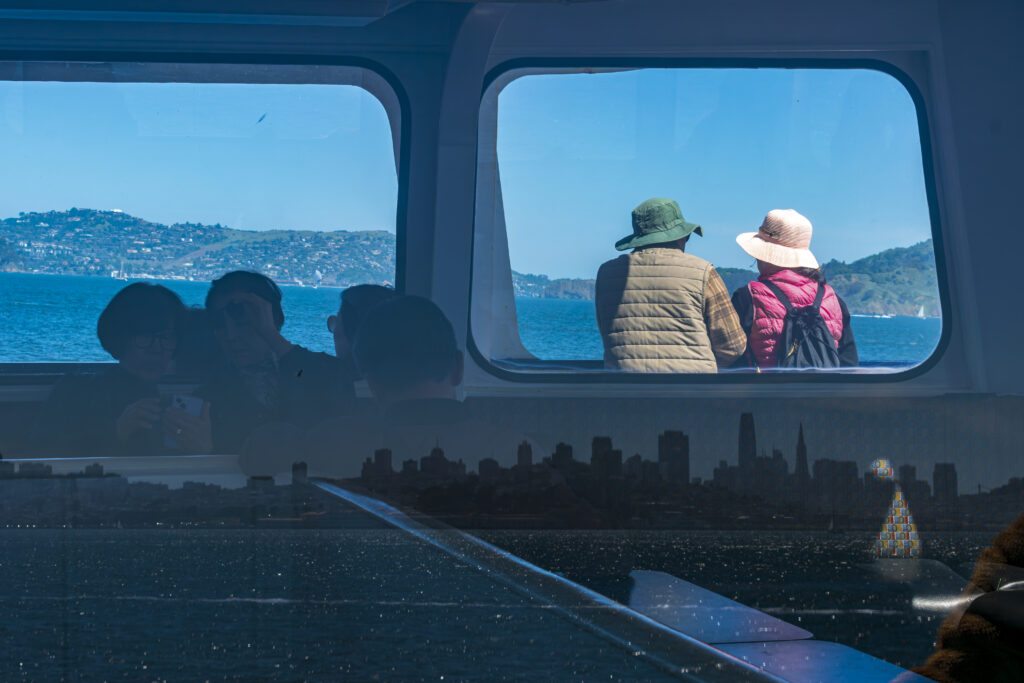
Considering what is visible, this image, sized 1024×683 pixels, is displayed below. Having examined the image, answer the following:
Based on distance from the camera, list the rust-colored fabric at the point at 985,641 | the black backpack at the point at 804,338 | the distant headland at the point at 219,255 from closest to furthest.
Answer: the rust-colored fabric at the point at 985,641
the distant headland at the point at 219,255
the black backpack at the point at 804,338

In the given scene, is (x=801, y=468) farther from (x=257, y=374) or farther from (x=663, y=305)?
(x=257, y=374)

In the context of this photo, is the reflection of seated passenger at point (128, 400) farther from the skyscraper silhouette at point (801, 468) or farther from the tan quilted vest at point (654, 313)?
the skyscraper silhouette at point (801, 468)

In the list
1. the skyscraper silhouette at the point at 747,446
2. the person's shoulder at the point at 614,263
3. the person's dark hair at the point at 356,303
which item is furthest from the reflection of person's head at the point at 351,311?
the skyscraper silhouette at the point at 747,446

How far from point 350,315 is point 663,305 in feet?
1.62

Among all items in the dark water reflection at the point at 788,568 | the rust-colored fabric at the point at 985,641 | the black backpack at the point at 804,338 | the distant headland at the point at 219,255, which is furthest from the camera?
the dark water reflection at the point at 788,568

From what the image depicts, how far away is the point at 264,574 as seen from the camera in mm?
2111

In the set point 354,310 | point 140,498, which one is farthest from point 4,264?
point 354,310

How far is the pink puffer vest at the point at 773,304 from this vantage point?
1.70 meters

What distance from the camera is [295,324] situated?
1.69 metres

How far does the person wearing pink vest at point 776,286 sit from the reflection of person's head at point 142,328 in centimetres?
86

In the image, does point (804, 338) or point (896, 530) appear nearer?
point (804, 338)

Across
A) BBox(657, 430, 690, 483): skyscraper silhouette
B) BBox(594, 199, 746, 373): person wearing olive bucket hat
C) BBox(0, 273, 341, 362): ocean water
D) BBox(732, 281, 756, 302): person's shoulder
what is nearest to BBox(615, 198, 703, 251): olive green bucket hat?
BBox(594, 199, 746, 373): person wearing olive bucket hat

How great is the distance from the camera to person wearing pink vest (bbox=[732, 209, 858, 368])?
168 cm

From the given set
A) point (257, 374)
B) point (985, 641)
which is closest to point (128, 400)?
point (257, 374)
